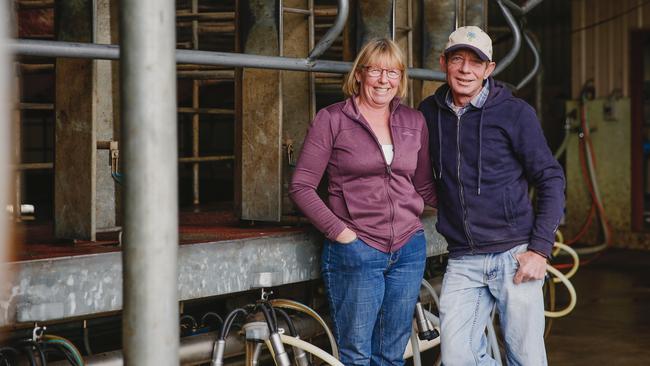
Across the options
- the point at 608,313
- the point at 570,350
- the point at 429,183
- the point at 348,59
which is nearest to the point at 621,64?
the point at 608,313

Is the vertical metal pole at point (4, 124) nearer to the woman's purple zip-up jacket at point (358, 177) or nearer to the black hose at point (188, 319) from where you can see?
the woman's purple zip-up jacket at point (358, 177)

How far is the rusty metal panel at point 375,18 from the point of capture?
5.52m

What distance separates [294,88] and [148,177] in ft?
11.3

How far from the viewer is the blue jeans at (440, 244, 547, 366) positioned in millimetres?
4156

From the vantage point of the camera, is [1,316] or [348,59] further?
[348,59]

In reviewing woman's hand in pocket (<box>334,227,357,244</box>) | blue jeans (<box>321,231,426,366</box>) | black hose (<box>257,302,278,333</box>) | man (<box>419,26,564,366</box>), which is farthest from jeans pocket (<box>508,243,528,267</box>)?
black hose (<box>257,302,278,333</box>)

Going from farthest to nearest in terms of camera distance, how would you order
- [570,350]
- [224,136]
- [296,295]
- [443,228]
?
[224,136] → [570,350] → [296,295] → [443,228]

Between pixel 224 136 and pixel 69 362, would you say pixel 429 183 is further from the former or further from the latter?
pixel 224 136

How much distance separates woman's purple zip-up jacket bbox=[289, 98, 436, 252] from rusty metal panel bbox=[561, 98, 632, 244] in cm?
941

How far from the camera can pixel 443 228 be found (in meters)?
4.36

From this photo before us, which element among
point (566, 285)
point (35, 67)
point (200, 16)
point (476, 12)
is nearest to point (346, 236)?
point (566, 285)

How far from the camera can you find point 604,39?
42.4 feet

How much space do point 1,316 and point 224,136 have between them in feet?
63.7

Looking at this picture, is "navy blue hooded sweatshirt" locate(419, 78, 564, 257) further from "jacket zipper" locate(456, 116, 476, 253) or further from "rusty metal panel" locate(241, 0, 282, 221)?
"rusty metal panel" locate(241, 0, 282, 221)
